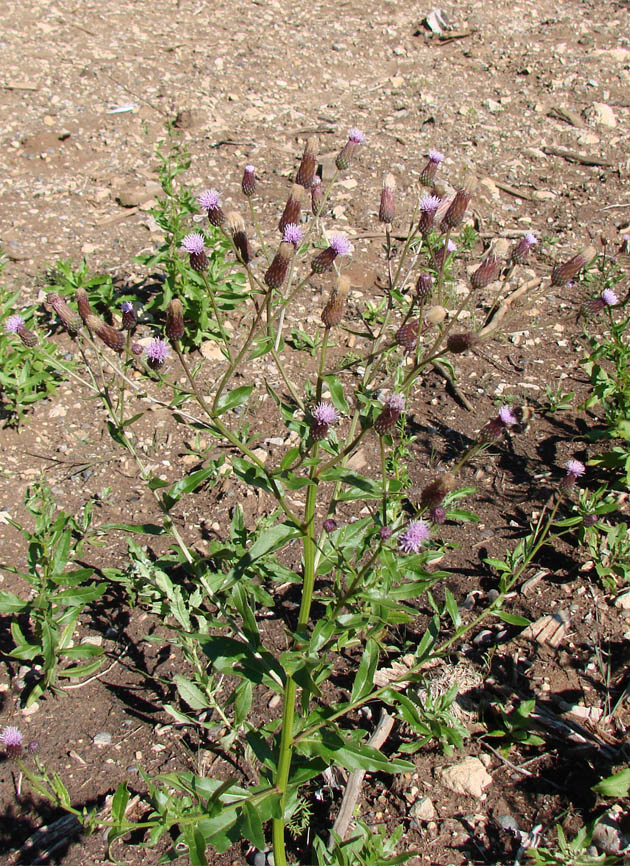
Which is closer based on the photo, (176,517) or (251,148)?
(176,517)

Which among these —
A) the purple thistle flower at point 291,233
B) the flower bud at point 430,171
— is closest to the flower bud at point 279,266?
the purple thistle flower at point 291,233

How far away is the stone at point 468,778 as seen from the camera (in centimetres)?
272

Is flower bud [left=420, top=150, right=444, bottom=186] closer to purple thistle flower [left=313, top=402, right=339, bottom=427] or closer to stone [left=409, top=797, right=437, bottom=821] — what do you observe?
purple thistle flower [left=313, top=402, right=339, bottom=427]

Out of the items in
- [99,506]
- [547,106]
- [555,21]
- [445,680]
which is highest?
[555,21]

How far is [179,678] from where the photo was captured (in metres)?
2.63

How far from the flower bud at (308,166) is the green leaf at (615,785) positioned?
2615 mm

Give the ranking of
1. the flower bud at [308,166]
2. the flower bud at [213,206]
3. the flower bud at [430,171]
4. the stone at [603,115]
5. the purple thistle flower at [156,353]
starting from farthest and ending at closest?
the stone at [603,115], the flower bud at [430,171], the flower bud at [308,166], the flower bud at [213,206], the purple thistle flower at [156,353]

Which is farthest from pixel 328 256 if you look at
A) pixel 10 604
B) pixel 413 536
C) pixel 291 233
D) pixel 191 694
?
pixel 10 604

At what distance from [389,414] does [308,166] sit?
1460mm

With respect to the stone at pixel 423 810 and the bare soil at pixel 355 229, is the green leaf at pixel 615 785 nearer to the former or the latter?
the bare soil at pixel 355 229

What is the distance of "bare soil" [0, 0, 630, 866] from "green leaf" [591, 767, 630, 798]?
0.75ft

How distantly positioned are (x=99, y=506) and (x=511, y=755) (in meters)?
2.31

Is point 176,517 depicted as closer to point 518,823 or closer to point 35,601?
point 35,601

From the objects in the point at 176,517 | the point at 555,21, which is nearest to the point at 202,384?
the point at 176,517
